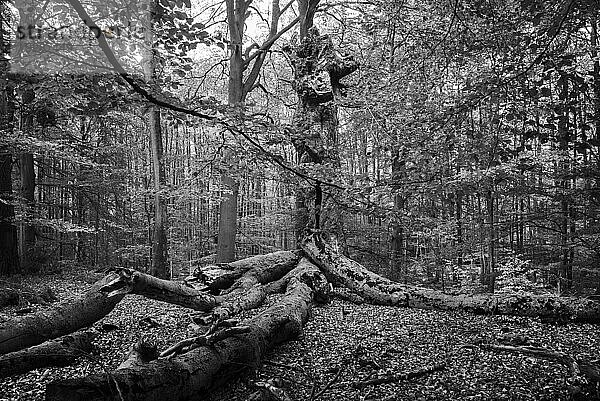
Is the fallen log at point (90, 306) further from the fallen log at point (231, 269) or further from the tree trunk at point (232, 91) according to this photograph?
the tree trunk at point (232, 91)

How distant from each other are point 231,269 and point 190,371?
3.10m

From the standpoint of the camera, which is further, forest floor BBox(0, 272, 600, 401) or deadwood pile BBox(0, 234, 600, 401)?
forest floor BBox(0, 272, 600, 401)

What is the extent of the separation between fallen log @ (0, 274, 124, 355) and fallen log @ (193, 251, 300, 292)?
1599 millimetres

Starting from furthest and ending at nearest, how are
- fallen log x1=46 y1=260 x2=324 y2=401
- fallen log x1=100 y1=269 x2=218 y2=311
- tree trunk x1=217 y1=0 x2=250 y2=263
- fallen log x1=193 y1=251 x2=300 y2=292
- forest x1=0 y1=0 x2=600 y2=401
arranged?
tree trunk x1=217 y1=0 x2=250 y2=263
fallen log x1=193 y1=251 x2=300 y2=292
fallen log x1=100 y1=269 x2=218 y2=311
forest x1=0 y1=0 x2=600 y2=401
fallen log x1=46 y1=260 x2=324 y2=401

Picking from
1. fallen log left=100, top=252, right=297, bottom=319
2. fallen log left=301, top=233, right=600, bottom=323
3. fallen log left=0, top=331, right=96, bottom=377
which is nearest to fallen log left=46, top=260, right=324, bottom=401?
fallen log left=0, top=331, right=96, bottom=377

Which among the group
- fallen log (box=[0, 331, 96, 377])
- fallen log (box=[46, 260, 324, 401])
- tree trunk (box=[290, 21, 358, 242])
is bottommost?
fallen log (box=[0, 331, 96, 377])

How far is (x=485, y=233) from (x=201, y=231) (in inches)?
608

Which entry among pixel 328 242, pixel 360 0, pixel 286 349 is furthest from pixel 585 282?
pixel 286 349

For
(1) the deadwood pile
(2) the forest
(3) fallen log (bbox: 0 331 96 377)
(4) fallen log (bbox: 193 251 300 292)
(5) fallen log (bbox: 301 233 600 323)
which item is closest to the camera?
(1) the deadwood pile

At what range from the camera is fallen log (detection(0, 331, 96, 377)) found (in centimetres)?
310

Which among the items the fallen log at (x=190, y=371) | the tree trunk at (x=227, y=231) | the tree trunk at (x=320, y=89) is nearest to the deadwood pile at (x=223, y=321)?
the fallen log at (x=190, y=371)

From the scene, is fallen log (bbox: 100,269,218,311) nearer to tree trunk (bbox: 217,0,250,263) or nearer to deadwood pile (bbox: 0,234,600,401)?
deadwood pile (bbox: 0,234,600,401)

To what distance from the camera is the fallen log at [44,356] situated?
10.2 feet

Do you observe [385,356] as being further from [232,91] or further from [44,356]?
[232,91]
